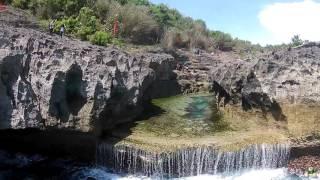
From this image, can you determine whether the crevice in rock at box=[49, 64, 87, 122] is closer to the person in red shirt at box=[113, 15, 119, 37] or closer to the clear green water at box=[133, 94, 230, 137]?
the clear green water at box=[133, 94, 230, 137]

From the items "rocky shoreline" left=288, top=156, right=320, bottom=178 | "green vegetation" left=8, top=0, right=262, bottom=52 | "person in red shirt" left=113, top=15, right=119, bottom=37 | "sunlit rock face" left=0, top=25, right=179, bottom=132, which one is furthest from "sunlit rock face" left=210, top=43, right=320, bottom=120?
"person in red shirt" left=113, top=15, right=119, bottom=37

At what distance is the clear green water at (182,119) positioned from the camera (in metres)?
19.0

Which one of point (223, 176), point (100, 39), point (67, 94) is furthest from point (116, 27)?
point (223, 176)

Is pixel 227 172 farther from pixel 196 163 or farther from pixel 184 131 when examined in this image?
pixel 184 131

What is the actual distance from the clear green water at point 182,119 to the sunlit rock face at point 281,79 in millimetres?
1884

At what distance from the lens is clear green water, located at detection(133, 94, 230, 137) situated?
19.0m

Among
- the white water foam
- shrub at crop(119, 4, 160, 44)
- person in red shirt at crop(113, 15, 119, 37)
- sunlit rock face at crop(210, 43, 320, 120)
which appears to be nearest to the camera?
the white water foam

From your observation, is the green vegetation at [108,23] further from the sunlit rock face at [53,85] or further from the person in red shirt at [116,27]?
the sunlit rock face at [53,85]

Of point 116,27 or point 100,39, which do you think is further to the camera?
point 116,27

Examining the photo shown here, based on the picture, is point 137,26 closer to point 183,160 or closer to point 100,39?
point 100,39

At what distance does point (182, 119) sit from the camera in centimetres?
2148

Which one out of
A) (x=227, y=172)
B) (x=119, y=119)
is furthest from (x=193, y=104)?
(x=227, y=172)

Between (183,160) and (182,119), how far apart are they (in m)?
5.12

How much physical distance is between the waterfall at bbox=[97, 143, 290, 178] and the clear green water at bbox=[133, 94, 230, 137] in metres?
1.88
